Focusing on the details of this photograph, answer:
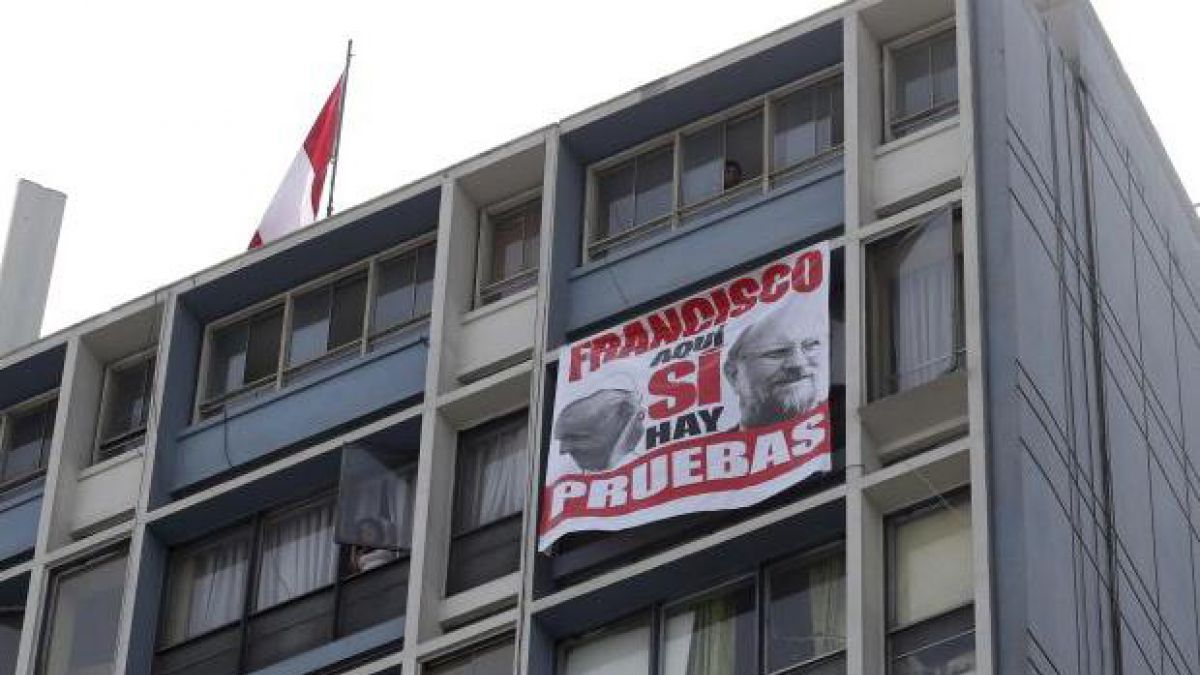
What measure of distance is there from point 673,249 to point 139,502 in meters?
9.49

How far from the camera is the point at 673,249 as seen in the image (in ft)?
151

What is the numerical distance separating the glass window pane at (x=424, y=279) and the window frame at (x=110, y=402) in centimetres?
464

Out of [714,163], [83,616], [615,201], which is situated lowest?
[83,616]

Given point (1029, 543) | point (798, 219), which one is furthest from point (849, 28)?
point (1029, 543)

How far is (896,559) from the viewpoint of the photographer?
4112 centimetres

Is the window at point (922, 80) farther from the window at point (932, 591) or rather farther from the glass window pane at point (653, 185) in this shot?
the window at point (932, 591)

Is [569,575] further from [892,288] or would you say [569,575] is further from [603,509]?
[892,288]

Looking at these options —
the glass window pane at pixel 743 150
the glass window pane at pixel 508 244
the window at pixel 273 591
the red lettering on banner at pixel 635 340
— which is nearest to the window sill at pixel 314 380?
the glass window pane at pixel 508 244

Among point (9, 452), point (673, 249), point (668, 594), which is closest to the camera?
point (668, 594)

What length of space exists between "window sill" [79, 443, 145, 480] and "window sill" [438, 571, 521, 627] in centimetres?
736

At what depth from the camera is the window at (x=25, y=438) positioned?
5325 cm

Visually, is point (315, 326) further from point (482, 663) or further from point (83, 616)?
point (482, 663)

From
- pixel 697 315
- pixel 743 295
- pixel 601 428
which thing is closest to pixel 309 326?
pixel 601 428

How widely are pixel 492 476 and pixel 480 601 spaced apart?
7.73 ft
